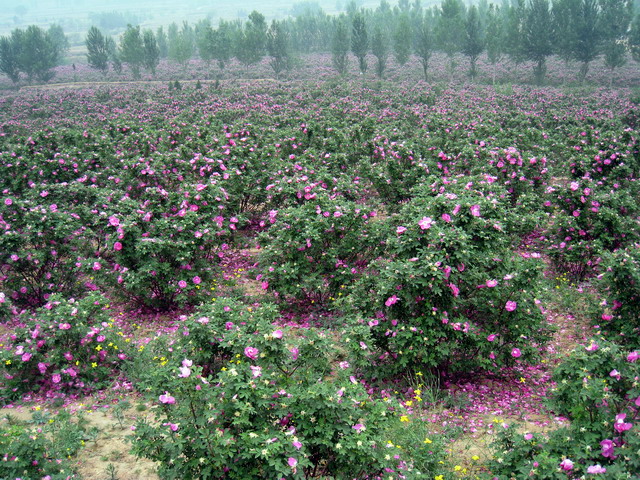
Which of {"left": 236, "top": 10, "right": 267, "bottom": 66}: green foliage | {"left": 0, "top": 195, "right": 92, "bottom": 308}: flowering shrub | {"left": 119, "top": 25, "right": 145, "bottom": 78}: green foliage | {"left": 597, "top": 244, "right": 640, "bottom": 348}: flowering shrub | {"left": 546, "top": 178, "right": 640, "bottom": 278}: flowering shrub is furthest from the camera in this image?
{"left": 236, "top": 10, "right": 267, "bottom": 66}: green foliage

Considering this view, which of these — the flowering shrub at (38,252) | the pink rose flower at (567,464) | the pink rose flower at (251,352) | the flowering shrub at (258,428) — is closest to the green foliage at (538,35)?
the flowering shrub at (38,252)

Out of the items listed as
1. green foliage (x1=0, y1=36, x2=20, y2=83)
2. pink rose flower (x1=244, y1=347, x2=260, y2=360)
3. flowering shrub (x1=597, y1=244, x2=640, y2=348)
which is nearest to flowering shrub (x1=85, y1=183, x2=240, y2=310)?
pink rose flower (x1=244, y1=347, x2=260, y2=360)

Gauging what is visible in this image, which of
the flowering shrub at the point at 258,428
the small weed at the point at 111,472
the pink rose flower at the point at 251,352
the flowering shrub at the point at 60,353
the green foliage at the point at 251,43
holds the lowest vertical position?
the small weed at the point at 111,472

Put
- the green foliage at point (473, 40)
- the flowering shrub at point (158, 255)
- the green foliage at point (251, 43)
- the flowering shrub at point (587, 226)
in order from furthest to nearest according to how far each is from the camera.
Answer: the green foliage at point (251, 43) → the green foliage at point (473, 40) → the flowering shrub at point (587, 226) → the flowering shrub at point (158, 255)

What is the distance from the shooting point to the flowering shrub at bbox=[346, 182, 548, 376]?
4934mm

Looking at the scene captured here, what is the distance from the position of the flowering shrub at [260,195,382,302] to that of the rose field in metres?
0.04

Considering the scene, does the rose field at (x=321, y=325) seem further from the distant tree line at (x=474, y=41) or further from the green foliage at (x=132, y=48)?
the green foliage at (x=132, y=48)

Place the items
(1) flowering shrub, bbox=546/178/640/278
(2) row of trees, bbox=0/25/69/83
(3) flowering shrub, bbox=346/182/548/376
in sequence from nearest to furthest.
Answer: (3) flowering shrub, bbox=346/182/548/376 → (1) flowering shrub, bbox=546/178/640/278 → (2) row of trees, bbox=0/25/69/83

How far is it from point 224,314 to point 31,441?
2.10 meters

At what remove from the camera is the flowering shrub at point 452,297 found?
4934 mm

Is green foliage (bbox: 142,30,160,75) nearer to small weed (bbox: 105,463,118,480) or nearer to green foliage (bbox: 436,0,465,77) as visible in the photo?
green foliage (bbox: 436,0,465,77)

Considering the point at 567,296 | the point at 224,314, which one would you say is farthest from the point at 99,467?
the point at 567,296

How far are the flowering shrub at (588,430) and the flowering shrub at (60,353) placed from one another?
4.79m

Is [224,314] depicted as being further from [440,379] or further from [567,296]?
[567,296]
